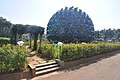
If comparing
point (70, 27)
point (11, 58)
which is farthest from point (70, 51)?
point (70, 27)

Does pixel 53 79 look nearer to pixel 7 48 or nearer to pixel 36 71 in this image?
pixel 36 71

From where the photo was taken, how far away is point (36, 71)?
9617mm

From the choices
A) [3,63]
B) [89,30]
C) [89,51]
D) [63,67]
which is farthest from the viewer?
[89,30]

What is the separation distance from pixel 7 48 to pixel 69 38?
17.9 m

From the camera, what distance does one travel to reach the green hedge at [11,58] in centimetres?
794

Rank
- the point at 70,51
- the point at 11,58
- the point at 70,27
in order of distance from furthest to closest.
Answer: the point at 70,27 → the point at 70,51 → the point at 11,58

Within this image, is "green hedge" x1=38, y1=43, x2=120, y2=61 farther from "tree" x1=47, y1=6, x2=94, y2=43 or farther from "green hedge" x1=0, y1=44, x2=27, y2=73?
"tree" x1=47, y1=6, x2=94, y2=43

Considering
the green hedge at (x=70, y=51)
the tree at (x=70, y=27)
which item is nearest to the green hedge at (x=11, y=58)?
the green hedge at (x=70, y=51)

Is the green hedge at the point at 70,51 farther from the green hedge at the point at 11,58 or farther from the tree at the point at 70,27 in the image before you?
the tree at the point at 70,27

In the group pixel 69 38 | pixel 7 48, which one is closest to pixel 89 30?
pixel 69 38

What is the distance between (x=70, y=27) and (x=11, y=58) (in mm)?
18267

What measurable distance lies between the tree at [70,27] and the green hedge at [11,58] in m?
17.1

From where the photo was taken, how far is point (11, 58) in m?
8.30

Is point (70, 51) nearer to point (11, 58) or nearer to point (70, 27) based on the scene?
point (11, 58)
